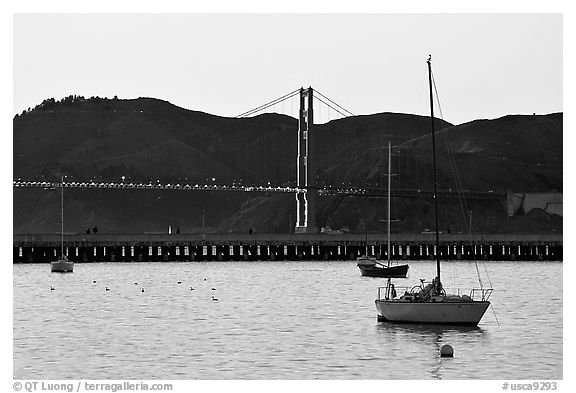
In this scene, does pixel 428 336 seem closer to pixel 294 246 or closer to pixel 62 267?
pixel 62 267

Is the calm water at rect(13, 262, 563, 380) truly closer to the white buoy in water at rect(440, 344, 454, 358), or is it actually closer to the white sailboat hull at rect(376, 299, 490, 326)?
the white buoy in water at rect(440, 344, 454, 358)

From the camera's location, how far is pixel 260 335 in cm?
5650

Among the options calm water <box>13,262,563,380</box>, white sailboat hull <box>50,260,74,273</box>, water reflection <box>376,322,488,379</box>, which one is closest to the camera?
calm water <box>13,262,563,380</box>

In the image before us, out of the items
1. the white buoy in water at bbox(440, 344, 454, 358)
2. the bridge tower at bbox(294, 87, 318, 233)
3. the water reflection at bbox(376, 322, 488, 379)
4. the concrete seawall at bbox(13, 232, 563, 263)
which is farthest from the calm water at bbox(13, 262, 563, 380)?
the bridge tower at bbox(294, 87, 318, 233)

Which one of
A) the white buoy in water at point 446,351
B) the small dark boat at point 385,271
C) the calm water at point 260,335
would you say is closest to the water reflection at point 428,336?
the calm water at point 260,335

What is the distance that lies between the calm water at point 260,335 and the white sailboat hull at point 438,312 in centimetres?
46

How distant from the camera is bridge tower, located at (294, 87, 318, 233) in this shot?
168 m

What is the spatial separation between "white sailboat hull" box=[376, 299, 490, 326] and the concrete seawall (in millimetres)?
92045

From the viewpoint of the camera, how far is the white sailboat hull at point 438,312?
54.7 m

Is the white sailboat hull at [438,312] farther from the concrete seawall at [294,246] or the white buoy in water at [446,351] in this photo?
the concrete seawall at [294,246]

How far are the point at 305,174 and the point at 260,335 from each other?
117 meters
